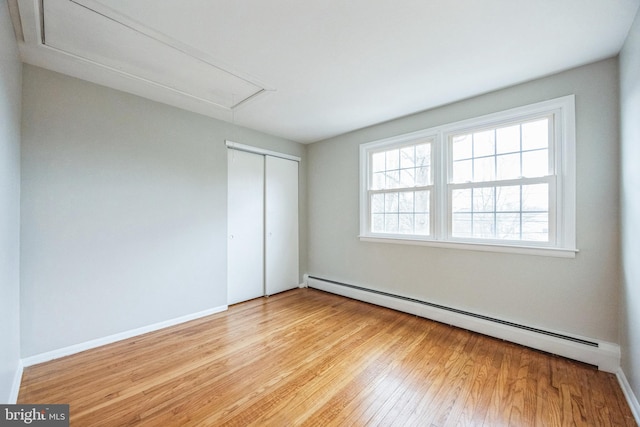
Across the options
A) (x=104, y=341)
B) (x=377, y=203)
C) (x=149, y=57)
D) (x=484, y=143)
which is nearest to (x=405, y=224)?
(x=377, y=203)

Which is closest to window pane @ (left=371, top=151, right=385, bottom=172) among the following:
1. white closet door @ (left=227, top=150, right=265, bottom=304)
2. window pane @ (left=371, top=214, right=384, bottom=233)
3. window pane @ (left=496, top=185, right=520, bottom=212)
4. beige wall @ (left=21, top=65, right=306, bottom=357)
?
window pane @ (left=371, top=214, right=384, bottom=233)

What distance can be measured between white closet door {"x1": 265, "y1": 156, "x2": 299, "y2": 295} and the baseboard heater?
1.20 metres

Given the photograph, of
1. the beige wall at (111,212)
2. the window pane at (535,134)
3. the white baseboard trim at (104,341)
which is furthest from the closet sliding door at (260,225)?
the window pane at (535,134)

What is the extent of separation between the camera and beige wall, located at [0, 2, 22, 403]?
1447 mm

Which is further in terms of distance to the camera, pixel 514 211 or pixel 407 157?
pixel 407 157

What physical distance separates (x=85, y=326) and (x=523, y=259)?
4152mm

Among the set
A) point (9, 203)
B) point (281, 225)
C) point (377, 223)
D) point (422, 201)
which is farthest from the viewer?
point (281, 225)

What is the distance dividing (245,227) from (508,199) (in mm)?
3230

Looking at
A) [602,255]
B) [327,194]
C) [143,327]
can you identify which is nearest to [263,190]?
[327,194]

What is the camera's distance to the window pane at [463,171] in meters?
2.84

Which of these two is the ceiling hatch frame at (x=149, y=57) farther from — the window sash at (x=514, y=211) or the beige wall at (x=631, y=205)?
the beige wall at (x=631, y=205)

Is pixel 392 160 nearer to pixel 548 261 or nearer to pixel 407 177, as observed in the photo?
pixel 407 177
